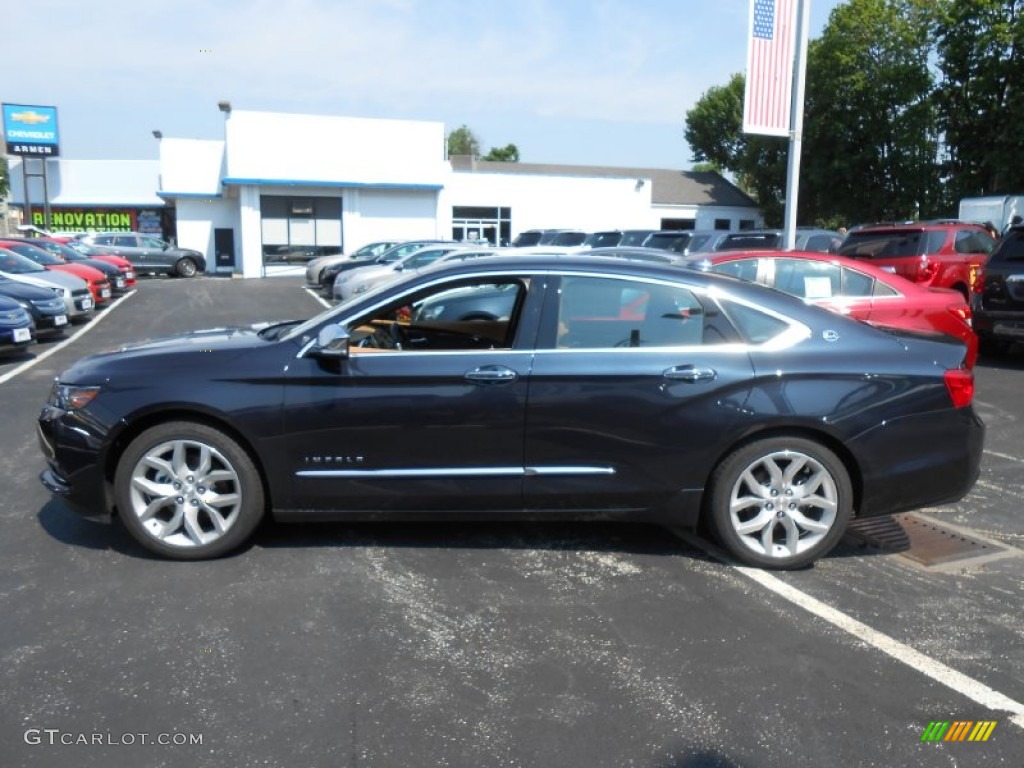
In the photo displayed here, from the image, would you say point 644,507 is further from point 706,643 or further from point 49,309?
point 49,309

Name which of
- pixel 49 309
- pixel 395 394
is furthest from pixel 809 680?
pixel 49 309

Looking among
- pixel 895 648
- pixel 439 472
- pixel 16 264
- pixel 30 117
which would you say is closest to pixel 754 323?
pixel 895 648

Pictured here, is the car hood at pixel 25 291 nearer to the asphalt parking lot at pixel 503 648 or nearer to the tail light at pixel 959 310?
the asphalt parking lot at pixel 503 648

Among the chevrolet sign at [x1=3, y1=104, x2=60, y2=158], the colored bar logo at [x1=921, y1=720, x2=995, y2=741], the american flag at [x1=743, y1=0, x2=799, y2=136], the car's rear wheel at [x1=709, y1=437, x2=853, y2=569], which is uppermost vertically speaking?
the chevrolet sign at [x1=3, y1=104, x2=60, y2=158]

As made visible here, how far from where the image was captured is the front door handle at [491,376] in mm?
4363

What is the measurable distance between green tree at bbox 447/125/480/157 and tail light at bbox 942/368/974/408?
329 ft

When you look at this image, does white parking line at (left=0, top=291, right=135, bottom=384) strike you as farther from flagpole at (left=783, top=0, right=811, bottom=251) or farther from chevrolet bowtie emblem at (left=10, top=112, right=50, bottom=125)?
chevrolet bowtie emblem at (left=10, top=112, right=50, bottom=125)

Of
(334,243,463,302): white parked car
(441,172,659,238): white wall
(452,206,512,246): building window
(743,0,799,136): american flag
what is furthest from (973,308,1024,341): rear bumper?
(452,206,512,246): building window

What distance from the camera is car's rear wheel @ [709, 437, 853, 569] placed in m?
4.45

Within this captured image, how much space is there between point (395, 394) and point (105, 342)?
11.8 m

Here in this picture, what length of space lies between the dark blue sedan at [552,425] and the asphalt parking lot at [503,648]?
32cm

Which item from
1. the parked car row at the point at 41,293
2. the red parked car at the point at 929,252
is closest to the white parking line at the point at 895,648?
the red parked car at the point at 929,252

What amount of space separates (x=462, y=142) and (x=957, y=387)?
10683cm

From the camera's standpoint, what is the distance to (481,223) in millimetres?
38875
